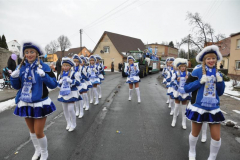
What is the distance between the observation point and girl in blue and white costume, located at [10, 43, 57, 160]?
9.03 feet

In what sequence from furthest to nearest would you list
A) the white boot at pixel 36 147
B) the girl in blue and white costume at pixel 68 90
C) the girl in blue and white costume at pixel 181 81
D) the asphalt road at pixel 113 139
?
the girl in blue and white costume at pixel 181 81, the girl in blue and white costume at pixel 68 90, the asphalt road at pixel 113 139, the white boot at pixel 36 147

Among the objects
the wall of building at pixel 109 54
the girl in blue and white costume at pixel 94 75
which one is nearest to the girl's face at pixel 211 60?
the girl in blue and white costume at pixel 94 75

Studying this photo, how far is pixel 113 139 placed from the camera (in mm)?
3871

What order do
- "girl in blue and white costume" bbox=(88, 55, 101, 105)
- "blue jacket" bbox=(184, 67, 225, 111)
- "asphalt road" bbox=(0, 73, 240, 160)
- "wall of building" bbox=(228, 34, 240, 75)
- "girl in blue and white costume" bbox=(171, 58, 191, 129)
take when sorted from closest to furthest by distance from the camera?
"blue jacket" bbox=(184, 67, 225, 111) < "asphalt road" bbox=(0, 73, 240, 160) < "girl in blue and white costume" bbox=(171, 58, 191, 129) < "girl in blue and white costume" bbox=(88, 55, 101, 105) < "wall of building" bbox=(228, 34, 240, 75)

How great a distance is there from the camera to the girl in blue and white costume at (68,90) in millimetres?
4133

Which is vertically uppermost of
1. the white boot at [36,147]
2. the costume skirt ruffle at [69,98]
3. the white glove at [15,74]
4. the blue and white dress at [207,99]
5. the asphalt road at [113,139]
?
the white glove at [15,74]

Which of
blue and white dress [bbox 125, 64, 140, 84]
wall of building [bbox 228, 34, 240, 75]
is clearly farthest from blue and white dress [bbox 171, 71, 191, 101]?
wall of building [bbox 228, 34, 240, 75]

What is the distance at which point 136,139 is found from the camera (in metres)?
→ 3.87

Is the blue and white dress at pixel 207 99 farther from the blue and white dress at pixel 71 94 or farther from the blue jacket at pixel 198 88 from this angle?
the blue and white dress at pixel 71 94

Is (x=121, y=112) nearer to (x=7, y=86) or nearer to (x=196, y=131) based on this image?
(x=196, y=131)

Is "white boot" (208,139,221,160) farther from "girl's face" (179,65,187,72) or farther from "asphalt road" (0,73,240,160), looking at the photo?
"girl's face" (179,65,187,72)

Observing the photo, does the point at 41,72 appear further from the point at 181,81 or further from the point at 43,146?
the point at 181,81

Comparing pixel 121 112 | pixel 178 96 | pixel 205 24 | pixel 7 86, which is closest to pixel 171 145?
pixel 178 96

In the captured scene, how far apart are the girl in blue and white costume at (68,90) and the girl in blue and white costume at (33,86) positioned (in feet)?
4.02
